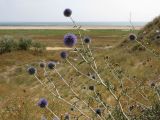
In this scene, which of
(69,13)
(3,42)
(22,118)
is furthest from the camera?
(3,42)

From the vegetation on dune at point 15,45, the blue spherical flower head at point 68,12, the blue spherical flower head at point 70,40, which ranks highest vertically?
the blue spherical flower head at point 68,12

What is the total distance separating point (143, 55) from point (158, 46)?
0.78m

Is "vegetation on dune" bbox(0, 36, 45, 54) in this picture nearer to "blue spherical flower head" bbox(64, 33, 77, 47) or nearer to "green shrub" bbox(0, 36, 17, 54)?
"green shrub" bbox(0, 36, 17, 54)

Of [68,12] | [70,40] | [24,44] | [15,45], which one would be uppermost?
[68,12]

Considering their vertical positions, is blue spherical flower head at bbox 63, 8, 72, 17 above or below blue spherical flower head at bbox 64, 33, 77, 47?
above

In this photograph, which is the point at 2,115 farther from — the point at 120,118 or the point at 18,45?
the point at 18,45

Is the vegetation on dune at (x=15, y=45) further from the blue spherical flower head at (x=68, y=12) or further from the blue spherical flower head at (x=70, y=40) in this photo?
the blue spherical flower head at (x=70, y=40)

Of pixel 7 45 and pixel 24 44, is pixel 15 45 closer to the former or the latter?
pixel 24 44

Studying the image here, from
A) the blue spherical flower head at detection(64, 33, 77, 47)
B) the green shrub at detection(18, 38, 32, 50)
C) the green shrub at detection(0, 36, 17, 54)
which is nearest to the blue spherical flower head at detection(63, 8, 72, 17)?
the blue spherical flower head at detection(64, 33, 77, 47)

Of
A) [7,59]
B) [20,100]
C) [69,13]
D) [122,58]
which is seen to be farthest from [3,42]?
[69,13]

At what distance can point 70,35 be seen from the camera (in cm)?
559

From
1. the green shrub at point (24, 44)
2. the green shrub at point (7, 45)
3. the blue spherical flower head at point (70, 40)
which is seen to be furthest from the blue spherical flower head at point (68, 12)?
the green shrub at point (24, 44)

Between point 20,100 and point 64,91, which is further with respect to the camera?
point 64,91

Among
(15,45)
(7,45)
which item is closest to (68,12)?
(7,45)
